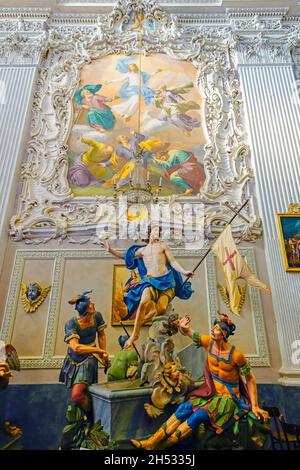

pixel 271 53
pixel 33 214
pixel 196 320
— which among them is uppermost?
pixel 271 53

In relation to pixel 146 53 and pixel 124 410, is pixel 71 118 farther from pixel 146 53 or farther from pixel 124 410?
pixel 124 410

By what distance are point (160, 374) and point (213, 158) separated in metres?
5.17

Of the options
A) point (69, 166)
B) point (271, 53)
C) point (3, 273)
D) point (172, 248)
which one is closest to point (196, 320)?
point (172, 248)

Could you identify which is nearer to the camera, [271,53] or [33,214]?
[33,214]

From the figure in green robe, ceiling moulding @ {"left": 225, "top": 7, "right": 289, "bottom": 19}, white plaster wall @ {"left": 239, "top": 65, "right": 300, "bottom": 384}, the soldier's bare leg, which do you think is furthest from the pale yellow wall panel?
ceiling moulding @ {"left": 225, "top": 7, "right": 289, "bottom": 19}

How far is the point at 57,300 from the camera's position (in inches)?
263

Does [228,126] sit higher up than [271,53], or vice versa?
[271,53]

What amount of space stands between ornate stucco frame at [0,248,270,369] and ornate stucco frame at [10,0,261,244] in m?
0.37

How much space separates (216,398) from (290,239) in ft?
11.5

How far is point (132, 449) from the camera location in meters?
4.86

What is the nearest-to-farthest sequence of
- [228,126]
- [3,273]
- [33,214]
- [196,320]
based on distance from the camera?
[196,320] < [3,273] < [33,214] < [228,126]

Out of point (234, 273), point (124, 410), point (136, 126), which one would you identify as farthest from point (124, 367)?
point (136, 126)

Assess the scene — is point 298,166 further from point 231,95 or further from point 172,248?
point 172,248

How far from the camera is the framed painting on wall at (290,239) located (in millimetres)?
6930
